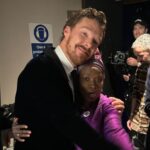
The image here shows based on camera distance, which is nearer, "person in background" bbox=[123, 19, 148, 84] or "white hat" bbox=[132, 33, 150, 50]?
"white hat" bbox=[132, 33, 150, 50]

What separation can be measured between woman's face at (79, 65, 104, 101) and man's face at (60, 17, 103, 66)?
0.04m

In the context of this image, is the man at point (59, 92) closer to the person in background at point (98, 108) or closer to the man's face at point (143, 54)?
the person in background at point (98, 108)

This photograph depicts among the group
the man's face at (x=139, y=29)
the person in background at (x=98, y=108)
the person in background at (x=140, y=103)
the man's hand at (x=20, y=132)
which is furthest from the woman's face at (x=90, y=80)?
the man's face at (x=139, y=29)

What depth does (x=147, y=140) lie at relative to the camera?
9.53 ft

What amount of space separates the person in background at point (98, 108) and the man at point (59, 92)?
0.05 m

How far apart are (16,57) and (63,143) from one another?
3.06 m

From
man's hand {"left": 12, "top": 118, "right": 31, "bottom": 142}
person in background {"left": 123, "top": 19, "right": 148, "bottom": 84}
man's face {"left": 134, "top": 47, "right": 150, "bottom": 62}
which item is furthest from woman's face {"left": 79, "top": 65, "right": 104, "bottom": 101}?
person in background {"left": 123, "top": 19, "right": 148, "bottom": 84}

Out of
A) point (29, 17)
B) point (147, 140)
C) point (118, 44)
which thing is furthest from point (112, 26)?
point (147, 140)

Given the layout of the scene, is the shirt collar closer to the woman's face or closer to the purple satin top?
the woman's face

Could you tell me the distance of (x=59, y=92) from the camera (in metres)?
1.16

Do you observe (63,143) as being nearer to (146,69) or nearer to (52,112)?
(52,112)

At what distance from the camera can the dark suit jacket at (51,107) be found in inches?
44.7

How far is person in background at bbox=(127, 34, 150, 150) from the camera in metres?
3.02

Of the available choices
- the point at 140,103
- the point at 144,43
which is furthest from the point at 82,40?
the point at 144,43
